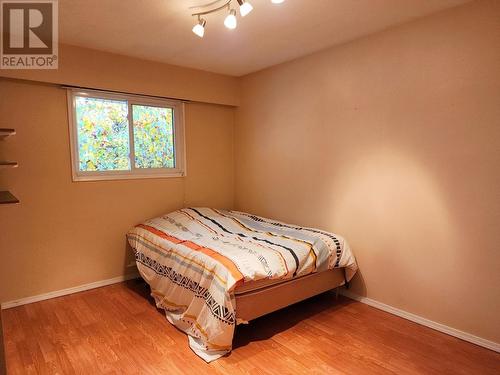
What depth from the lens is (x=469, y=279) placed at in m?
2.34

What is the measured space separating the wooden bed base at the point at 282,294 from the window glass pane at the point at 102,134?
212 cm

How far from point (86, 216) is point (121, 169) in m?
0.61

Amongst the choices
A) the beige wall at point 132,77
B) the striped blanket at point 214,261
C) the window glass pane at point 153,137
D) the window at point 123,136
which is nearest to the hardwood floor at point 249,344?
the striped blanket at point 214,261

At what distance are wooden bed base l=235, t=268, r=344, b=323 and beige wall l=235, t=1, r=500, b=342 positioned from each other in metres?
0.37

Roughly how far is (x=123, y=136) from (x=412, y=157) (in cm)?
290

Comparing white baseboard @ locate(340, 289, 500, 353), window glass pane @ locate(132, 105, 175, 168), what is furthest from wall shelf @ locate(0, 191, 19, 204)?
white baseboard @ locate(340, 289, 500, 353)

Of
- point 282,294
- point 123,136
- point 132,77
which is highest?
point 132,77

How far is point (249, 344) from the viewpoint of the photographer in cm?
235

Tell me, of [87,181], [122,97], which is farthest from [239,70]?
[87,181]

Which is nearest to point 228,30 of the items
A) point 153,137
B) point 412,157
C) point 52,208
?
point 153,137

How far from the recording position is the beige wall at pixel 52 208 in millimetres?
2891

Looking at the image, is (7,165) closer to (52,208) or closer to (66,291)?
(52,208)

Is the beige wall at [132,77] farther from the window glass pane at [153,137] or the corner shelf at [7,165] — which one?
the corner shelf at [7,165]

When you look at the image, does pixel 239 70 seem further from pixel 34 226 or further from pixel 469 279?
pixel 469 279
